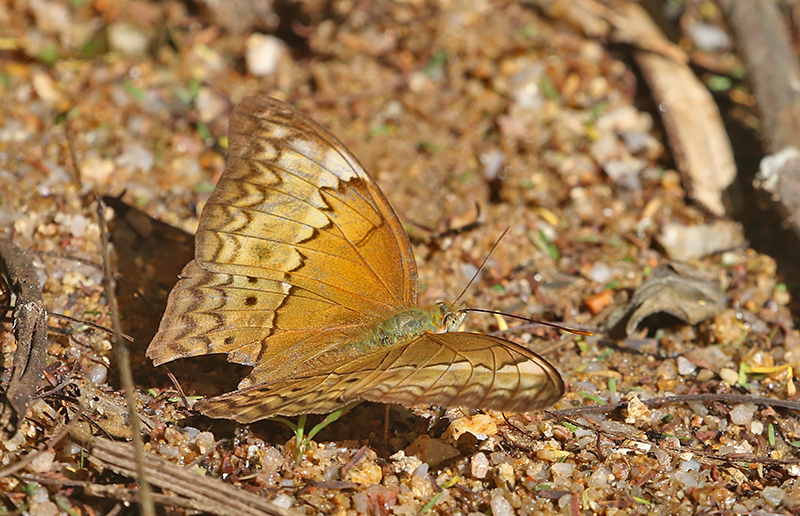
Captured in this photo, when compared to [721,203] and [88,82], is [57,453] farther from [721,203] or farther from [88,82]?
[721,203]

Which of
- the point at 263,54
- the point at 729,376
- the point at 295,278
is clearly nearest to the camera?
the point at 295,278

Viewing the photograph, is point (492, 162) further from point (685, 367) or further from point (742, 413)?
point (742, 413)

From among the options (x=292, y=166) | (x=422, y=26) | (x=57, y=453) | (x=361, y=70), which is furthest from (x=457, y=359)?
(x=422, y=26)

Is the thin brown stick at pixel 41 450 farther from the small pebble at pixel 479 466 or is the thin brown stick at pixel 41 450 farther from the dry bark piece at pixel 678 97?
the dry bark piece at pixel 678 97

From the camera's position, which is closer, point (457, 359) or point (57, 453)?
point (457, 359)

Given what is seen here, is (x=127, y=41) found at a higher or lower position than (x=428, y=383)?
higher

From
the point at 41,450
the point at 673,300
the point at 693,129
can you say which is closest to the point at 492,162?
the point at 693,129

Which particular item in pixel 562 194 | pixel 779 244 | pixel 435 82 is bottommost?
pixel 779 244
